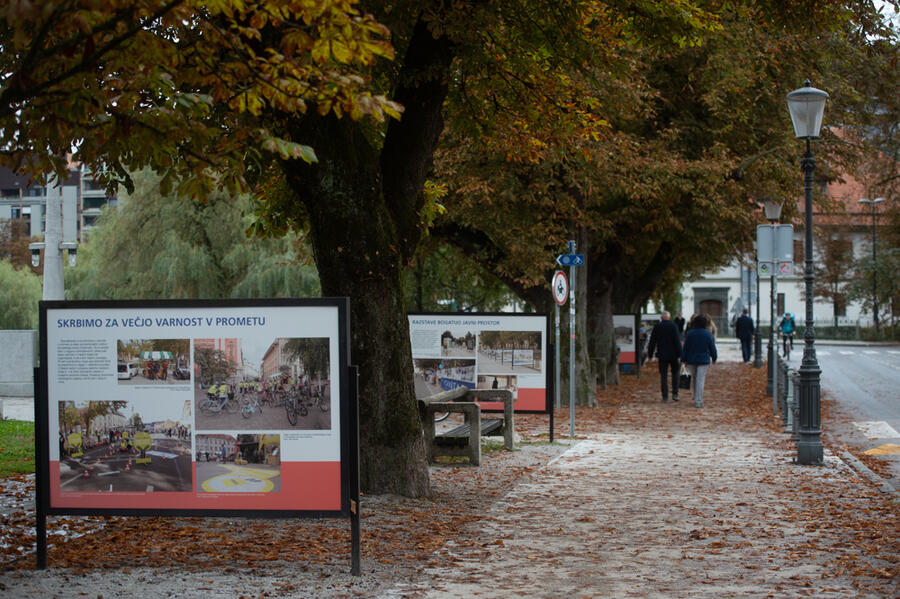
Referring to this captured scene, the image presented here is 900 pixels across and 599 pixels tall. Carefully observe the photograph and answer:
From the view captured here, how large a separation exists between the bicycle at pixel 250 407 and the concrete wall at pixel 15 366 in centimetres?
1684

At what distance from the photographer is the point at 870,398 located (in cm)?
2448

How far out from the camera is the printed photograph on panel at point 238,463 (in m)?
6.89

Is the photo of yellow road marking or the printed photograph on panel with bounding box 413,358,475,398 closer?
the photo of yellow road marking

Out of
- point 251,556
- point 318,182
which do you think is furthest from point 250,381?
point 318,182

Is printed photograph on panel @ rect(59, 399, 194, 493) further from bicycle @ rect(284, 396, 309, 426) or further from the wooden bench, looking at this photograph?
the wooden bench

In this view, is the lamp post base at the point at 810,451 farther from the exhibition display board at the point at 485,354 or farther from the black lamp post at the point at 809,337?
the exhibition display board at the point at 485,354

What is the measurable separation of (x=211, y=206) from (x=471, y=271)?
10.0 metres

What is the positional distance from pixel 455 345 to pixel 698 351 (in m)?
8.94

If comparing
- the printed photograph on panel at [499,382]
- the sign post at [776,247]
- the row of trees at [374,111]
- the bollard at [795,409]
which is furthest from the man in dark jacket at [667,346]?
the printed photograph on panel at [499,382]

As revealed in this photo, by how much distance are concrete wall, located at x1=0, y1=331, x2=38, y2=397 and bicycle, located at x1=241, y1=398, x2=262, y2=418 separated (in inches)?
663

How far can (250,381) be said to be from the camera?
6.88 meters

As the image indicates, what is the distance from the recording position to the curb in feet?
35.4

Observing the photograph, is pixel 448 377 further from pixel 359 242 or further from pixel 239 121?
pixel 239 121

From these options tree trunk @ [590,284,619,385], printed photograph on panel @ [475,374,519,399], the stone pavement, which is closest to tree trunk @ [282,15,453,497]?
the stone pavement
